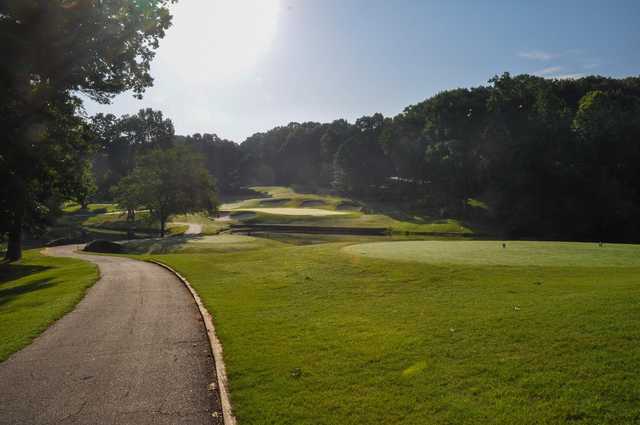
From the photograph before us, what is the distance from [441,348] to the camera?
29.4 ft

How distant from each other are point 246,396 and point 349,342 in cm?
310

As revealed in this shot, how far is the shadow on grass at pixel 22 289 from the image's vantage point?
65.0 ft

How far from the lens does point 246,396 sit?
750cm

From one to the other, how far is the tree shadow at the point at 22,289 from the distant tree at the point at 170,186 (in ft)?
117

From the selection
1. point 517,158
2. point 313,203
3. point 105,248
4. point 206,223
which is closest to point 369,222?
point 517,158

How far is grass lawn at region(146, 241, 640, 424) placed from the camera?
21.7 feet

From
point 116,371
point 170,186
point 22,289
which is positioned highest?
point 170,186

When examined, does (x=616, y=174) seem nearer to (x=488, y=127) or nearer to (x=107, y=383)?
(x=488, y=127)

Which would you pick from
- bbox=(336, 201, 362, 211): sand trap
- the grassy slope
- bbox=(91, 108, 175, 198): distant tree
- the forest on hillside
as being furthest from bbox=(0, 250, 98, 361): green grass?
bbox=(91, 108, 175, 198): distant tree

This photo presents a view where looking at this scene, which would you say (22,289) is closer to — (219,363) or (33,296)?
(33,296)

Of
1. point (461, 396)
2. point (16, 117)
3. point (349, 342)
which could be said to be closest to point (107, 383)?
point (349, 342)

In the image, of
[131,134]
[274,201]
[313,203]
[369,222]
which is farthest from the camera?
[131,134]

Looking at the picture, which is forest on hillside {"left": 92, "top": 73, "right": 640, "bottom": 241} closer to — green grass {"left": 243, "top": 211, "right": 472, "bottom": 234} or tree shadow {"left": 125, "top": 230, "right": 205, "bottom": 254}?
green grass {"left": 243, "top": 211, "right": 472, "bottom": 234}

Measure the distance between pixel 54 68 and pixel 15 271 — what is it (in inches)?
715
